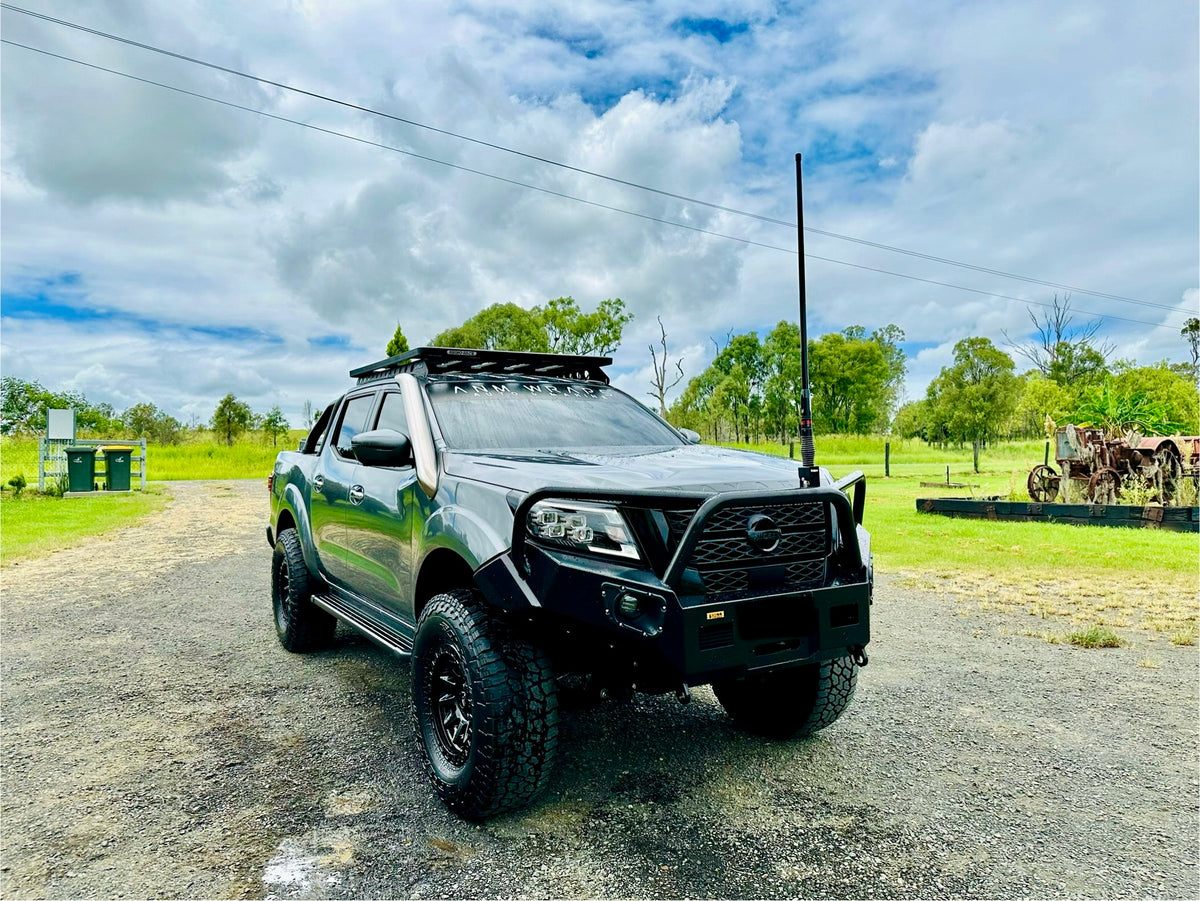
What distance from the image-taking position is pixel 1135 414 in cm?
1487

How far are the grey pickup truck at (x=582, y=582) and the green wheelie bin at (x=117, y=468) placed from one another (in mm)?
18973

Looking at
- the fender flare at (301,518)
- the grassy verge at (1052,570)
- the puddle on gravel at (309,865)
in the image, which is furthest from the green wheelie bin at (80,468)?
the puddle on gravel at (309,865)

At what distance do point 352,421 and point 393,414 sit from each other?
81 centimetres

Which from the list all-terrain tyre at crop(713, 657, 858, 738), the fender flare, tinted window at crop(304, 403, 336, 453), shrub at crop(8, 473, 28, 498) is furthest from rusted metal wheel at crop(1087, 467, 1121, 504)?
shrub at crop(8, 473, 28, 498)

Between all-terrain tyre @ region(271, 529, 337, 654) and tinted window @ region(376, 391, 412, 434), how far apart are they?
4.56ft

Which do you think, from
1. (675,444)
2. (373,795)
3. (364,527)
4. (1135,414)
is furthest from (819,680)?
(1135,414)

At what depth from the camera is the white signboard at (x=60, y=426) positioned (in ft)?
62.5

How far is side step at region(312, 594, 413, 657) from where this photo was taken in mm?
3584

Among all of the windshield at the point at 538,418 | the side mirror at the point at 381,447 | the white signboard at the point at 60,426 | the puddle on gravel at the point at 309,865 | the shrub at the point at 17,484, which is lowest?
the puddle on gravel at the point at 309,865

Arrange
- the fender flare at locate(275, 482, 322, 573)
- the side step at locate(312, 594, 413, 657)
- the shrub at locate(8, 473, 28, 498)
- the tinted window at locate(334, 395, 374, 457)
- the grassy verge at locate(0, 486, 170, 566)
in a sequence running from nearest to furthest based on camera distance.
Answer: the side step at locate(312, 594, 413, 657)
the tinted window at locate(334, 395, 374, 457)
the fender flare at locate(275, 482, 322, 573)
the grassy verge at locate(0, 486, 170, 566)
the shrub at locate(8, 473, 28, 498)

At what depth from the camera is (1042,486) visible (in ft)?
46.2

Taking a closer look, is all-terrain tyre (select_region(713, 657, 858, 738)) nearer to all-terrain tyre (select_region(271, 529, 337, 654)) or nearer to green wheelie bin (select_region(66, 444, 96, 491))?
all-terrain tyre (select_region(271, 529, 337, 654))

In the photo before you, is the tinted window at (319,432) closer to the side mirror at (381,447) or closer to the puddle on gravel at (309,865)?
Result: the side mirror at (381,447)

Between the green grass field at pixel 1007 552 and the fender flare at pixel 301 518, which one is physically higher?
the fender flare at pixel 301 518
